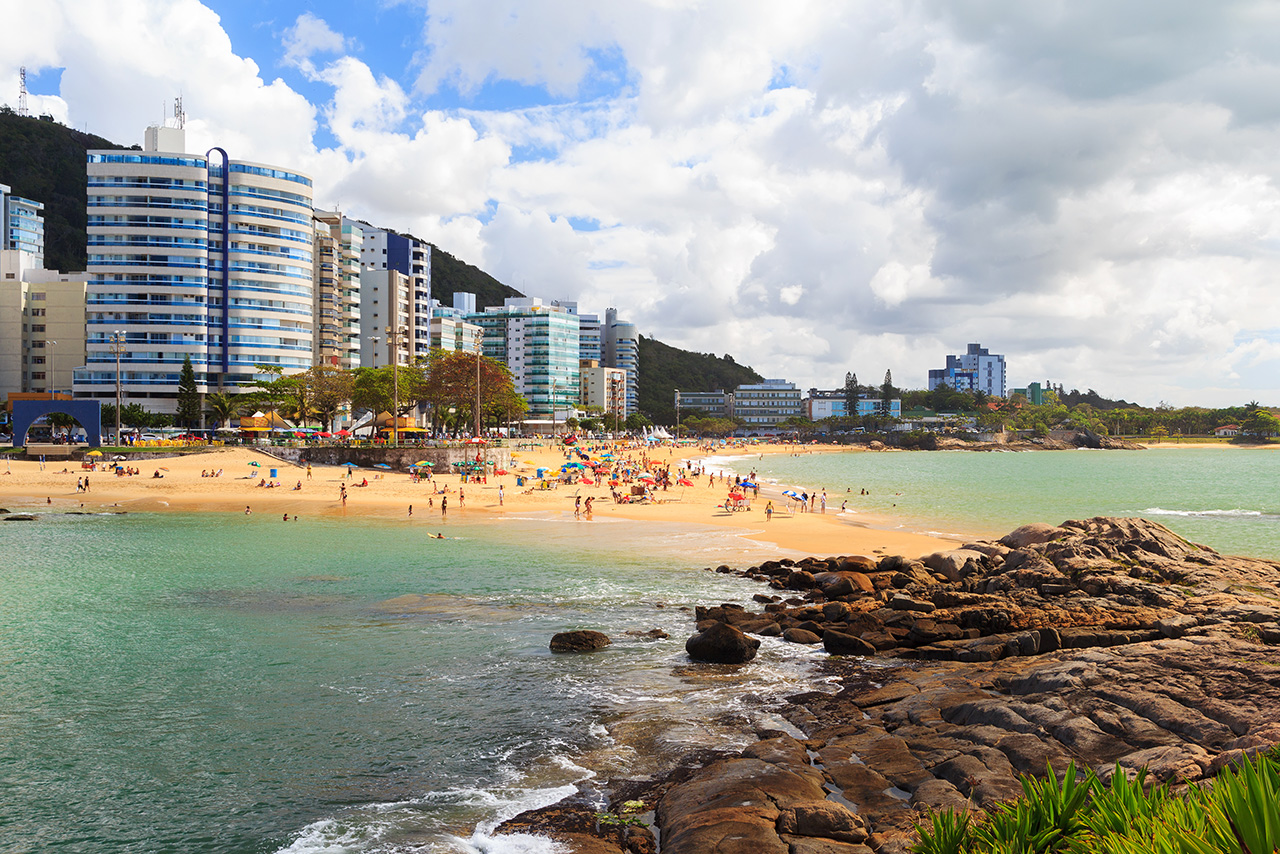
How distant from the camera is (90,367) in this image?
98.6 metres

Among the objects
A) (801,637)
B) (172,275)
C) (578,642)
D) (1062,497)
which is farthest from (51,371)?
(1062,497)

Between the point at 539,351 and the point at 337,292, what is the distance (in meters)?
67.4

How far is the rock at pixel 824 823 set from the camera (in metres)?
8.99

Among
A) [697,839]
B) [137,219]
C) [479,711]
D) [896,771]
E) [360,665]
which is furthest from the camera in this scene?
[137,219]

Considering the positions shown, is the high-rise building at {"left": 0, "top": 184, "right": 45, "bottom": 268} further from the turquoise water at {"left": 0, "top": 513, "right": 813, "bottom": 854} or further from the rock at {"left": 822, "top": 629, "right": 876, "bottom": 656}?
the rock at {"left": 822, "top": 629, "right": 876, "bottom": 656}

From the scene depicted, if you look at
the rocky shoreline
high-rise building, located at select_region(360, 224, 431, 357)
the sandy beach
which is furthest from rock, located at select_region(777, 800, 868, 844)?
high-rise building, located at select_region(360, 224, 431, 357)

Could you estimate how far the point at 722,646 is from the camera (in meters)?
17.7

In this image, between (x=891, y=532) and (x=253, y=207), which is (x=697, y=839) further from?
(x=253, y=207)

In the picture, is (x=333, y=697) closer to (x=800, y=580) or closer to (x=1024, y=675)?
(x=1024, y=675)

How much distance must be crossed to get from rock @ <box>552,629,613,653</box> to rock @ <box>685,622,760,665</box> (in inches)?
89.5

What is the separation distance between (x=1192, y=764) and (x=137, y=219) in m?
117

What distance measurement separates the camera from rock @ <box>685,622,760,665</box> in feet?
58.1

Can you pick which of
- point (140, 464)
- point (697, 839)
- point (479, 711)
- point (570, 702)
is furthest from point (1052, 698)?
point (140, 464)

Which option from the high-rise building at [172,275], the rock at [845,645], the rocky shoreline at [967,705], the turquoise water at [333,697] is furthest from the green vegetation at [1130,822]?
A: the high-rise building at [172,275]
